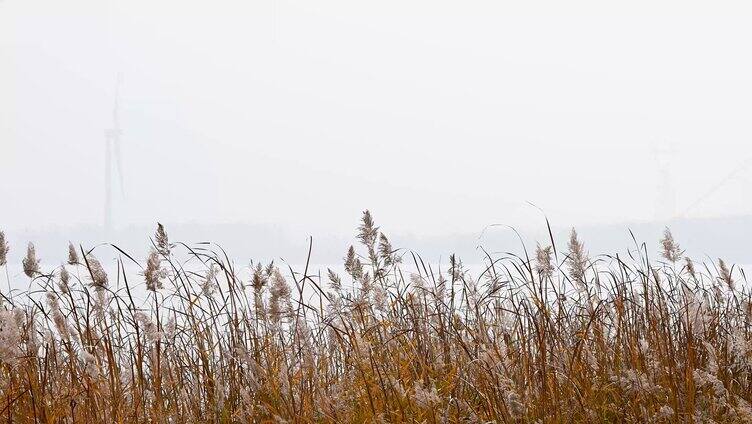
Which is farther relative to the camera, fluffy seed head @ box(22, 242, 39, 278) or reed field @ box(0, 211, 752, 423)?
fluffy seed head @ box(22, 242, 39, 278)

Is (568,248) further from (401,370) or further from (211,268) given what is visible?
(211,268)

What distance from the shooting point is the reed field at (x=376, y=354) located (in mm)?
2697

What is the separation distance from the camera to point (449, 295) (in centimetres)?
377

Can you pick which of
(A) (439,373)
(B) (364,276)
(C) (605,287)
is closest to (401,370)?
(A) (439,373)

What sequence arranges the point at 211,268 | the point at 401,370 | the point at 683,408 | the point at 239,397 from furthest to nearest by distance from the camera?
the point at 211,268 → the point at 239,397 → the point at 401,370 → the point at 683,408

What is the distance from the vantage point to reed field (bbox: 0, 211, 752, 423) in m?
2.70

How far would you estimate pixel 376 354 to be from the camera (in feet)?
10.2

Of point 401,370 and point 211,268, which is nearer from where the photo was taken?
point 401,370

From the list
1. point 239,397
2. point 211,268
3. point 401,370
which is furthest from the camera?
point 211,268

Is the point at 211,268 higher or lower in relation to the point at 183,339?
higher

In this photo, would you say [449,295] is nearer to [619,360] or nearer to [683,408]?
[619,360]

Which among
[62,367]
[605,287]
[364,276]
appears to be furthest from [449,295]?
[62,367]

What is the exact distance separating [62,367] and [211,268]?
64 centimetres

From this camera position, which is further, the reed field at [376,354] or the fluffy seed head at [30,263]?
the fluffy seed head at [30,263]
